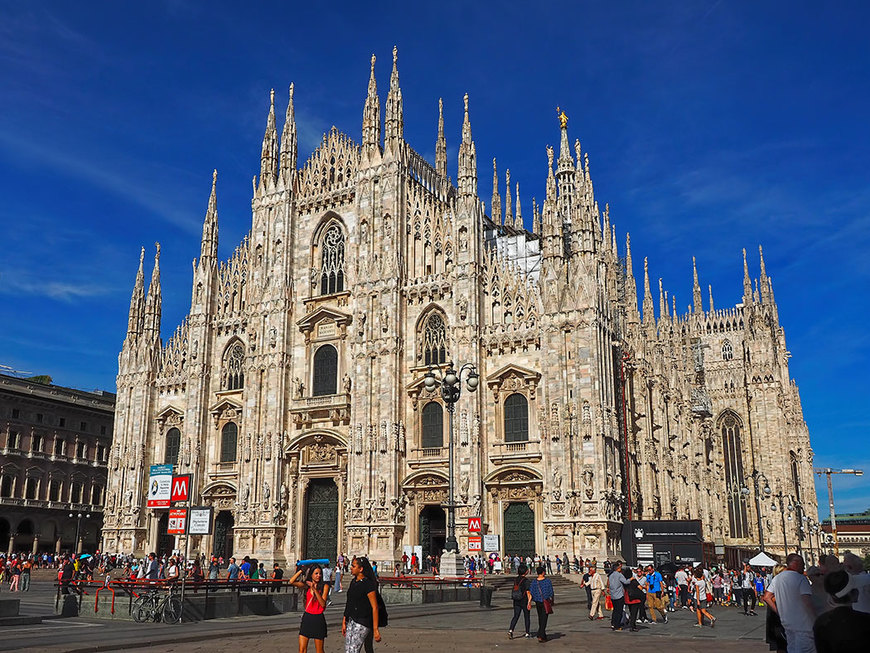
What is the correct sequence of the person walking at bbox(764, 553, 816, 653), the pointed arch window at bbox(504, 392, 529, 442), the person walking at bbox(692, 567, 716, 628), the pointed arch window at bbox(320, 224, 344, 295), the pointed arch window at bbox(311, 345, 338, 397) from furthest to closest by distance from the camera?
the pointed arch window at bbox(320, 224, 344, 295) → the pointed arch window at bbox(311, 345, 338, 397) → the pointed arch window at bbox(504, 392, 529, 442) → the person walking at bbox(692, 567, 716, 628) → the person walking at bbox(764, 553, 816, 653)

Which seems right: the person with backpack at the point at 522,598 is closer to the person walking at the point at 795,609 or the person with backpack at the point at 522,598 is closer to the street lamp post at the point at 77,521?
the person walking at the point at 795,609

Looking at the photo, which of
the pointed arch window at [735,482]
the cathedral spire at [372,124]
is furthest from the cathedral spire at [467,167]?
the pointed arch window at [735,482]

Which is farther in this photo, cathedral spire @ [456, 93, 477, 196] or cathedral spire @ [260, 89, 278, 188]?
cathedral spire @ [260, 89, 278, 188]

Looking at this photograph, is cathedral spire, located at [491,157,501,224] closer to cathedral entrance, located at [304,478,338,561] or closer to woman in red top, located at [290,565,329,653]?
cathedral entrance, located at [304,478,338,561]

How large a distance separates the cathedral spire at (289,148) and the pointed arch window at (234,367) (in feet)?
35.1

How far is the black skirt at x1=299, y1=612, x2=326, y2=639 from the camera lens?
418 inches

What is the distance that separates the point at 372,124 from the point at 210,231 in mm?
12934

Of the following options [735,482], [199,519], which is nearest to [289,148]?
[199,519]

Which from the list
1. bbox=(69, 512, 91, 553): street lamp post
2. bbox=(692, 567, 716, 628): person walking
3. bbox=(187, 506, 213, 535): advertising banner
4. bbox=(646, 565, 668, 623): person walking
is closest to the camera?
bbox=(692, 567, 716, 628): person walking

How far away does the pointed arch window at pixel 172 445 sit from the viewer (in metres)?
51.6

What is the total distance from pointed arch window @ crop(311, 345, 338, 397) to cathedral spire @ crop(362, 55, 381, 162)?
11.5 metres

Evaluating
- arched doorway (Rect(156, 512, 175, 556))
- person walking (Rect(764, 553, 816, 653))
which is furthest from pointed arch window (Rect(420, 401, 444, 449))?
person walking (Rect(764, 553, 816, 653))

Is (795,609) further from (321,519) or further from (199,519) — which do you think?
(321,519)

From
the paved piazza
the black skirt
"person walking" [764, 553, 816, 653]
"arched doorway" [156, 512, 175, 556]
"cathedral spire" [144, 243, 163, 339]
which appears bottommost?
the paved piazza
